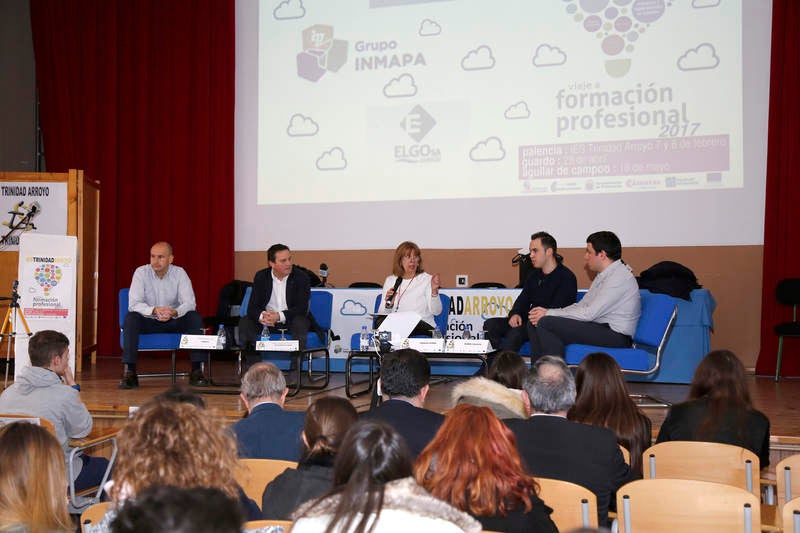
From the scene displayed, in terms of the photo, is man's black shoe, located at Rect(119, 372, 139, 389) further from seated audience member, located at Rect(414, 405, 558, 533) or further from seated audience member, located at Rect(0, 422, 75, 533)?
seated audience member, located at Rect(414, 405, 558, 533)

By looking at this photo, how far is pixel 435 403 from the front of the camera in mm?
4926

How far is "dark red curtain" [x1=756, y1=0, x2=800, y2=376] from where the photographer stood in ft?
21.0

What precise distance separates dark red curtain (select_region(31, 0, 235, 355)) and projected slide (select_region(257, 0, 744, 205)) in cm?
61

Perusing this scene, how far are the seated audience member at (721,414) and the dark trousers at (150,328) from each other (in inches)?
151

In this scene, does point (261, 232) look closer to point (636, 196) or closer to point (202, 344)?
point (202, 344)

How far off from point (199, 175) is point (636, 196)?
Answer: 4.37 meters

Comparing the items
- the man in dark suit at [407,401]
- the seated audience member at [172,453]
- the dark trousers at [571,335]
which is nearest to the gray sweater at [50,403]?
the man in dark suit at [407,401]

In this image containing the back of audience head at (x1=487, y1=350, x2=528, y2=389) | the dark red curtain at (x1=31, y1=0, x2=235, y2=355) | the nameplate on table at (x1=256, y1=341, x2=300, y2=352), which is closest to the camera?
the back of audience head at (x1=487, y1=350, x2=528, y2=389)

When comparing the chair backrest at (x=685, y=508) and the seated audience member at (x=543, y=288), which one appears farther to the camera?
the seated audience member at (x=543, y=288)

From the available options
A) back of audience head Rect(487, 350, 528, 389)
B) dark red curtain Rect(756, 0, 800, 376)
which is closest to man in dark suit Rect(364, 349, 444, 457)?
back of audience head Rect(487, 350, 528, 389)

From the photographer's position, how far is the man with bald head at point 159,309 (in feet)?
18.5

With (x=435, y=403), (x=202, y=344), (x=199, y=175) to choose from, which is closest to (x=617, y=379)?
(x=435, y=403)

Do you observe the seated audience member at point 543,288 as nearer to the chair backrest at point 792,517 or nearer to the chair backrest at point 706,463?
the chair backrest at point 706,463

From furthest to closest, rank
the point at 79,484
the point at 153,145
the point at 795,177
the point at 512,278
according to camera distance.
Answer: the point at 153,145, the point at 512,278, the point at 795,177, the point at 79,484
